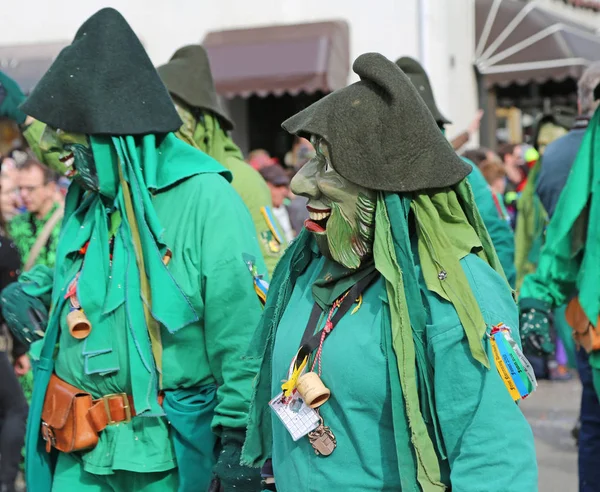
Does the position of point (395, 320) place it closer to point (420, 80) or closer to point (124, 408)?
point (124, 408)

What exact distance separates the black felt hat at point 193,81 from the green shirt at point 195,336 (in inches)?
65.9

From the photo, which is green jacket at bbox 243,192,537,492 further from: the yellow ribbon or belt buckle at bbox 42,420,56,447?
belt buckle at bbox 42,420,56,447

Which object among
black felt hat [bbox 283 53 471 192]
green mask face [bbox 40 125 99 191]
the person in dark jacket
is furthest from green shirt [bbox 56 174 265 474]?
the person in dark jacket

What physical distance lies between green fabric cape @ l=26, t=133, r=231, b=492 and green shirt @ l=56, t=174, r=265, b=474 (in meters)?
0.05

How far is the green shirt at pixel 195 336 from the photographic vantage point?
3240 millimetres

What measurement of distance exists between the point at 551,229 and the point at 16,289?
7.27ft

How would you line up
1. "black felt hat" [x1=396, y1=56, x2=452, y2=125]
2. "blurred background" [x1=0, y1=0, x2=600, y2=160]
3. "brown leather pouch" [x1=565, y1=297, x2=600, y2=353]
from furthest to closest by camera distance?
1. "blurred background" [x1=0, y1=0, x2=600, y2=160]
2. "black felt hat" [x1=396, y1=56, x2=452, y2=125]
3. "brown leather pouch" [x1=565, y1=297, x2=600, y2=353]

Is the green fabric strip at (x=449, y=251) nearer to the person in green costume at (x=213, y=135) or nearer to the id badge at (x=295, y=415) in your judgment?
the id badge at (x=295, y=415)

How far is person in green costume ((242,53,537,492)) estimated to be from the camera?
2.29 m

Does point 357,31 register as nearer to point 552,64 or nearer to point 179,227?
point 552,64

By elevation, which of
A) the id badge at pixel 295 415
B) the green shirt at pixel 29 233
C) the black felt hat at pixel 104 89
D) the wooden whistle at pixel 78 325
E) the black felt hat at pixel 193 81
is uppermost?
the black felt hat at pixel 104 89

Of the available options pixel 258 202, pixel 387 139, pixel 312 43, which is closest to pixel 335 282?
pixel 387 139

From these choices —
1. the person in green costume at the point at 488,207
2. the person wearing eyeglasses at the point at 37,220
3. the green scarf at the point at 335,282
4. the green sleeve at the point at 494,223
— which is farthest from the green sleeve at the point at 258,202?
the green scarf at the point at 335,282

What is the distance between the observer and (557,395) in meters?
8.66
